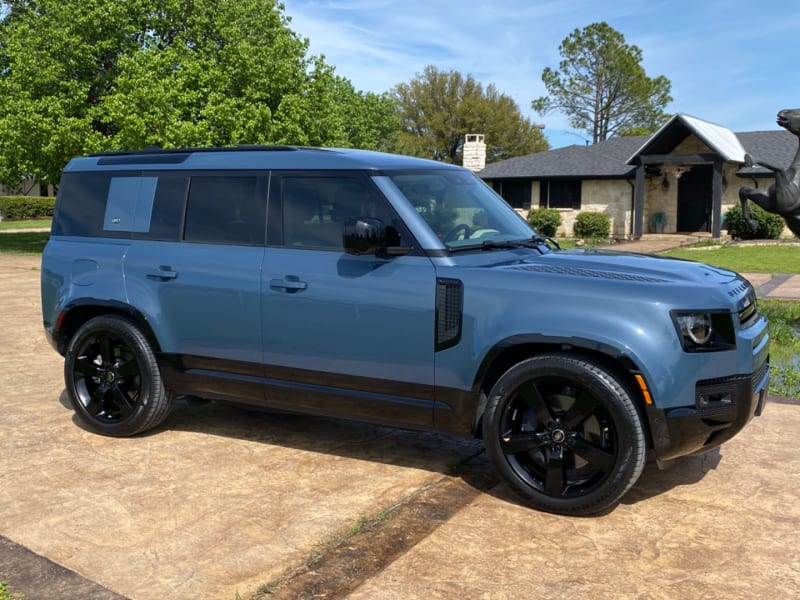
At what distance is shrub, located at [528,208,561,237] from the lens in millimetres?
37438

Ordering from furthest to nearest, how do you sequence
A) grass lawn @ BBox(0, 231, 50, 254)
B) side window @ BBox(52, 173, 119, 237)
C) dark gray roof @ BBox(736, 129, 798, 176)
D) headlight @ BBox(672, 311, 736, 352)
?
1. dark gray roof @ BBox(736, 129, 798, 176)
2. grass lawn @ BBox(0, 231, 50, 254)
3. side window @ BBox(52, 173, 119, 237)
4. headlight @ BBox(672, 311, 736, 352)

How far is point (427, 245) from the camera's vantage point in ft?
15.5

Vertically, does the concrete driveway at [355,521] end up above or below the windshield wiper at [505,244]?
below

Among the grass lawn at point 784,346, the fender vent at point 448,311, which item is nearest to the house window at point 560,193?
the grass lawn at point 784,346

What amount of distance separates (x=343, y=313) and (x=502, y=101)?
72293 mm

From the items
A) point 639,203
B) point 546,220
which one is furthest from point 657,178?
point 546,220

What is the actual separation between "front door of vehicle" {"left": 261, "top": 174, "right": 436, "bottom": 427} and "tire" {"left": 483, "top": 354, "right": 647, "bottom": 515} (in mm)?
499

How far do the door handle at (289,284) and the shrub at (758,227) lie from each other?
102ft

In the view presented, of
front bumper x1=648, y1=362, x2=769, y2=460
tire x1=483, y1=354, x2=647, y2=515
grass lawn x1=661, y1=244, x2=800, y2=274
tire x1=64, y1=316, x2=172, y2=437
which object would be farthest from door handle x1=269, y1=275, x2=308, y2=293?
grass lawn x1=661, y1=244, x2=800, y2=274

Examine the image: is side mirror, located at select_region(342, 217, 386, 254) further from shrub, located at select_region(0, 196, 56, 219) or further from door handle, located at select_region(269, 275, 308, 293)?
shrub, located at select_region(0, 196, 56, 219)

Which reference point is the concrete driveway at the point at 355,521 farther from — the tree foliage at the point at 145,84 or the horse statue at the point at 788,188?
the tree foliage at the point at 145,84

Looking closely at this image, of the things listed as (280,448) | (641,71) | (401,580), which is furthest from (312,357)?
(641,71)

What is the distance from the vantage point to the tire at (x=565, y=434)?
4215 millimetres

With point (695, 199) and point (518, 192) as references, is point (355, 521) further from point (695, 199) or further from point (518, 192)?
point (518, 192)
